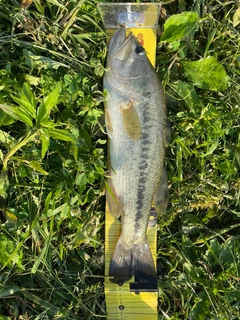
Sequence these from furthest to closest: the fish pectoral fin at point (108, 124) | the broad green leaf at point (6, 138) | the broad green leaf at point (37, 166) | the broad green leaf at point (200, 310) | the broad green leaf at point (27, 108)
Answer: the broad green leaf at point (200, 310)
the fish pectoral fin at point (108, 124)
the broad green leaf at point (6, 138)
the broad green leaf at point (37, 166)
the broad green leaf at point (27, 108)

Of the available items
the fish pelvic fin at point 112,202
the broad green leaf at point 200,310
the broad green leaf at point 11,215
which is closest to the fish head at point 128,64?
the fish pelvic fin at point 112,202

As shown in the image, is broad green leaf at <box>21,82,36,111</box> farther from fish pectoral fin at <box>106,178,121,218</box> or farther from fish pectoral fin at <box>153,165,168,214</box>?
fish pectoral fin at <box>153,165,168,214</box>

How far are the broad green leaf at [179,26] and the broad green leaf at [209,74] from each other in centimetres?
25

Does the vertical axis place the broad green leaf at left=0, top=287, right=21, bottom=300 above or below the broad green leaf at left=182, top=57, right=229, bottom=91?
below

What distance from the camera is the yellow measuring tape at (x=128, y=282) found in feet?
8.85

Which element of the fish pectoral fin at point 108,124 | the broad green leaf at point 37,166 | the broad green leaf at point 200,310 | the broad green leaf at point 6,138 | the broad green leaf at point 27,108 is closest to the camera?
the broad green leaf at point 27,108

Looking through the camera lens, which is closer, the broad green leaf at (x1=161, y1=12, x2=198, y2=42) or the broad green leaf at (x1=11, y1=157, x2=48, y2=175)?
the broad green leaf at (x1=11, y1=157, x2=48, y2=175)

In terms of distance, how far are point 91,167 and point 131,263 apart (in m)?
0.77

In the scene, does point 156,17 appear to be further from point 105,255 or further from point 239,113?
point 105,255

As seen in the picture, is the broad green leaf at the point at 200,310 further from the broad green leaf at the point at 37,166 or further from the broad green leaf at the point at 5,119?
the broad green leaf at the point at 5,119

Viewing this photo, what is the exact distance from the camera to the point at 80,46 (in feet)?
8.97

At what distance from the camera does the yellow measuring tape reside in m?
2.70

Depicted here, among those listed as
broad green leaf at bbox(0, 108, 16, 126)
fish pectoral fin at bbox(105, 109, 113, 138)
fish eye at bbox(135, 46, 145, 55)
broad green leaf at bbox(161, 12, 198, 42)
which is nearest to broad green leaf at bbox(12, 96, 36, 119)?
broad green leaf at bbox(0, 108, 16, 126)

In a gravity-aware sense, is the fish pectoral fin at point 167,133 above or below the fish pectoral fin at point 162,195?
above
